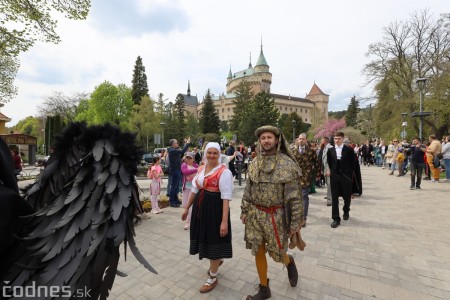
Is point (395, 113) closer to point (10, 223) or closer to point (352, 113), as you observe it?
point (10, 223)

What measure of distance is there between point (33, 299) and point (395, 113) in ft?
100

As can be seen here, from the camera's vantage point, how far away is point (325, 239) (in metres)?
4.91

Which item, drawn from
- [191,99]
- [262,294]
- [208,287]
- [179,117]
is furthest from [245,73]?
[262,294]

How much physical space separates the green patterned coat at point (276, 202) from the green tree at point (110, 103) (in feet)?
157

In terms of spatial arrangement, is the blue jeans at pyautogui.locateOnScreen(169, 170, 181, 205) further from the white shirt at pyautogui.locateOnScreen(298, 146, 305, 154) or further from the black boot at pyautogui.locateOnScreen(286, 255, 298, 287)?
the black boot at pyautogui.locateOnScreen(286, 255, 298, 287)

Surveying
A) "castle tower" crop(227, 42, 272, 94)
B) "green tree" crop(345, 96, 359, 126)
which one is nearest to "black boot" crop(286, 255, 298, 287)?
"green tree" crop(345, 96, 359, 126)

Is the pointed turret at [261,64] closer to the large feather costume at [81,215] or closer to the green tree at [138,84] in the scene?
the green tree at [138,84]

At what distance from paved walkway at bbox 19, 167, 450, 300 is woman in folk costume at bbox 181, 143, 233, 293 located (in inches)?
18.2

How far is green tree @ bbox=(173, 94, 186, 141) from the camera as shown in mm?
55750

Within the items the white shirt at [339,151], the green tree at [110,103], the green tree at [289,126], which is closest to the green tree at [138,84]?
the green tree at [110,103]

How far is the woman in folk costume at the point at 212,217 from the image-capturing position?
10.3 ft

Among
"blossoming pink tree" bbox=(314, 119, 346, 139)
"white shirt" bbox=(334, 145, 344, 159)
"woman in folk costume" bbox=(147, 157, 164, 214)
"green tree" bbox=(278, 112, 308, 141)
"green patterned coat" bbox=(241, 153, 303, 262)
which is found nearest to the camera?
"green patterned coat" bbox=(241, 153, 303, 262)

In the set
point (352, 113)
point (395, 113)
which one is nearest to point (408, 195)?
point (395, 113)

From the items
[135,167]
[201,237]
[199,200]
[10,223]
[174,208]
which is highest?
[135,167]
